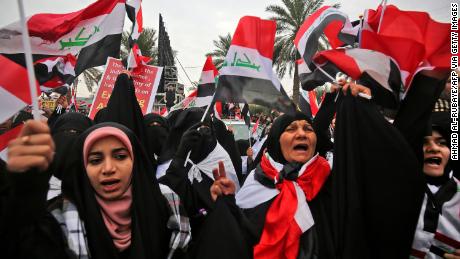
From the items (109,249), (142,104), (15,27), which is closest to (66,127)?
(15,27)

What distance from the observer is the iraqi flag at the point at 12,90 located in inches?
71.2

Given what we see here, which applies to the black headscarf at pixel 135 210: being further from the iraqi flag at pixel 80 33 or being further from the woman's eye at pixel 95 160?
the iraqi flag at pixel 80 33

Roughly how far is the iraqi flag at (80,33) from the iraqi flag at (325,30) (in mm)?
1761

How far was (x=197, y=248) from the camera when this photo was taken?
204 cm

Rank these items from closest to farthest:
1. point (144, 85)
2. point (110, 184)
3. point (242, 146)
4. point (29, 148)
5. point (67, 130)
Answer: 1. point (29, 148)
2. point (110, 184)
3. point (67, 130)
4. point (144, 85)
5. point (242, 146)

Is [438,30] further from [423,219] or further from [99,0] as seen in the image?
[99,0]

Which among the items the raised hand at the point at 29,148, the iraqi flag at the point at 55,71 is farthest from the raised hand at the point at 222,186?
the iraqi flag at the point at 55,71

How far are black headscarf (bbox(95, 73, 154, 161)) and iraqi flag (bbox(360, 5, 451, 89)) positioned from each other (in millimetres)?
1983

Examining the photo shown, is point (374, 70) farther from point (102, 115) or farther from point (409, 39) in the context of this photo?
point (102, 115)

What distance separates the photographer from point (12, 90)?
1.83m

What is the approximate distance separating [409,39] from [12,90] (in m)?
2.38

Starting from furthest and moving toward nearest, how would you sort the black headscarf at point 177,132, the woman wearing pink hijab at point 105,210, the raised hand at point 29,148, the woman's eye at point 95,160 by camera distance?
1. the black headscarf at point 177,132
2. the woman's eye at point 95,160
3. the woman wearing pink hijab at point 105,210
4. the raised hand at point 29,148

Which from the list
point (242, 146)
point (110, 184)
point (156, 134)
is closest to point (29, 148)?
point (110, 184)

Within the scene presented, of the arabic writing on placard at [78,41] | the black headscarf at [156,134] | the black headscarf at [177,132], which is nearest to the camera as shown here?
the arabic writing on placard at [78,41]
